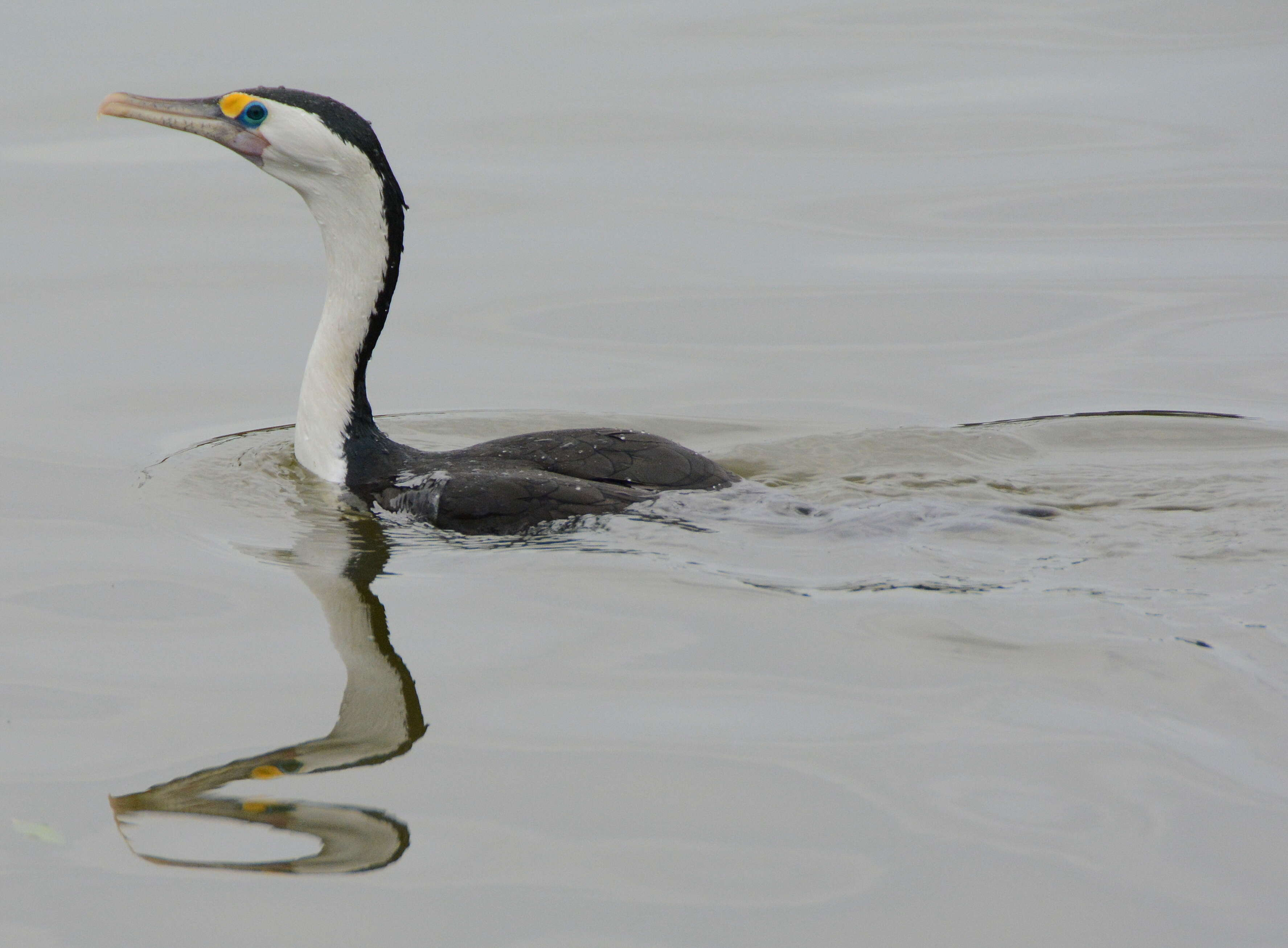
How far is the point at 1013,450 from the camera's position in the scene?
7.60 m

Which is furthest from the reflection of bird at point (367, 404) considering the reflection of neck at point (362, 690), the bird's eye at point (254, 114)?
the reflection of neck at point (362, 690)

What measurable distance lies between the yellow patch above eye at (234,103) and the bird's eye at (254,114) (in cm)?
2

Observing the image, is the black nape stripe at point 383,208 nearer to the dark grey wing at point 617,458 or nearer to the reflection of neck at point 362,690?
the dark grey wing at point 617,458

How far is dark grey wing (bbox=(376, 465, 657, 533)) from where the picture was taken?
6.02 metres

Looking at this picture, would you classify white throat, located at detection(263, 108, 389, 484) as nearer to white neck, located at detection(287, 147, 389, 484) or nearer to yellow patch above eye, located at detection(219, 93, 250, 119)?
white neck, located at detection(287, 147, 389, 484)

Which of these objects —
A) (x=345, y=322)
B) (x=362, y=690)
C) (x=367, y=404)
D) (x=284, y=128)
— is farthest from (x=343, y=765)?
(x=284, y=128)

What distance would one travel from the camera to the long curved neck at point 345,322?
660 centimetres

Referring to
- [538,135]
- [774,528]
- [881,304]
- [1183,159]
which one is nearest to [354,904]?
[774,528]

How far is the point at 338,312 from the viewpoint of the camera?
675 cm

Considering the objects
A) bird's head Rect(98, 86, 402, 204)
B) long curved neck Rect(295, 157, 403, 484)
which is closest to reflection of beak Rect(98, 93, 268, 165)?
bird's head Rect(98, 86, 402, 204)

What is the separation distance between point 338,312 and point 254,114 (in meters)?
0.87

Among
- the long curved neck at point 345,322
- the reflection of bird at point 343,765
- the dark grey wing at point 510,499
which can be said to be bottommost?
the reflection of bird at point 343,765

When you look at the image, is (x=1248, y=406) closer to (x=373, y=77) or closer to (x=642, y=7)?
(x=373, y=77)

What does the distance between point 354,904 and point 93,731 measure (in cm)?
126
